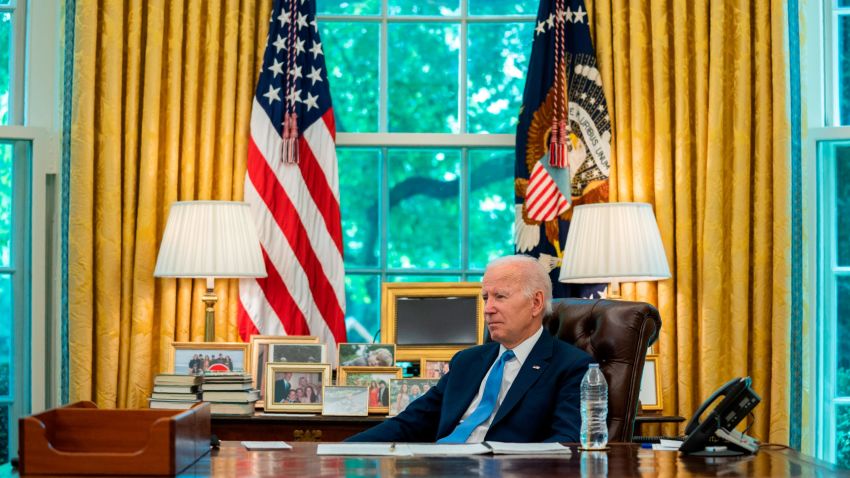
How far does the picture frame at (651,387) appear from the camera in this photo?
13.9 ft

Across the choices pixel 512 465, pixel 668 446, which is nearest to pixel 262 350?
pixel 668 446

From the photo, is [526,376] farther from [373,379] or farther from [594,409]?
[373,379]

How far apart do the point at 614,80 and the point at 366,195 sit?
1.15 metres

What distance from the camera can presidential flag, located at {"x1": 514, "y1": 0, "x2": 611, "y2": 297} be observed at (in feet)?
14.9

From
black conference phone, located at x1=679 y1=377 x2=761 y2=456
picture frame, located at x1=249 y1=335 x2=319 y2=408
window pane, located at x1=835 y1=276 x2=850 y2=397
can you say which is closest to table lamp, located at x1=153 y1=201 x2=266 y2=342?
picture frame, located at x1=249 y1=335 x2=319 y2=408

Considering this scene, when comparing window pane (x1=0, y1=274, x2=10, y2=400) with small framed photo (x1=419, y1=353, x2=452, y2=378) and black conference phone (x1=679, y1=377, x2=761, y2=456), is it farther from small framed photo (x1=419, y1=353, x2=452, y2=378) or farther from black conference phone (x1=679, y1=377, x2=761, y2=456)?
black conference phone (x1=679, y1=377, x2=761, y2=456)

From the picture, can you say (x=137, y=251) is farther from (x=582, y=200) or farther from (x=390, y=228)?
(x=582, y=200)

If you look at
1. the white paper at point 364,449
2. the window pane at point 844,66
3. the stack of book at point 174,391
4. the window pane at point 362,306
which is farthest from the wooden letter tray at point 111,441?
the window pane at point 844,66

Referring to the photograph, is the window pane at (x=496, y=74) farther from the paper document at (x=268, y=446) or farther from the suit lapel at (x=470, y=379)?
the paper document at (x=268, y=446)

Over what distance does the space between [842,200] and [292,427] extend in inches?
95.9

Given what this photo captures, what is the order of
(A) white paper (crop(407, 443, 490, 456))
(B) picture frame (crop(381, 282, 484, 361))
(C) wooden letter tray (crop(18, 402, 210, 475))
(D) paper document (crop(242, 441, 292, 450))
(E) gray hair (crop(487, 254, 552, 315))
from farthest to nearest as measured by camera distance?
(B) picture frame (crop(381, 282, 484, 361))
(E) gray hair (crop(487, 254, 552, 315))
(D) paper document (crop(242, 441, 292, 450))
(A) white paper (crop(407, 443, 490, 456))
(C) wooden letter tray (crop(18, 402, 210, 475))

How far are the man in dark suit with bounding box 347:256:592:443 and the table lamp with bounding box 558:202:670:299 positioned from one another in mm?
861

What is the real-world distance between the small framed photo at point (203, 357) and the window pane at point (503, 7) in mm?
1796

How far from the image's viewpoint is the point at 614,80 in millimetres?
4578
